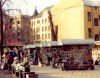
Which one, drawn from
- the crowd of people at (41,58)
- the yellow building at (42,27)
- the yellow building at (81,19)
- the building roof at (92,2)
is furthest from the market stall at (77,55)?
the yellow building at (42,27)

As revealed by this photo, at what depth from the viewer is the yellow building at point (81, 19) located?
6538 centimetres

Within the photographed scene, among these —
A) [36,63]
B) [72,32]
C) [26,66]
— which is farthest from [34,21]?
[26,66]

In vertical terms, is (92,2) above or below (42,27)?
above

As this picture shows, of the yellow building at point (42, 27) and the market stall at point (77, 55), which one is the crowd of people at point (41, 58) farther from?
the yellow building at point (42, 27)

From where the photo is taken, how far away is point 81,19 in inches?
2579

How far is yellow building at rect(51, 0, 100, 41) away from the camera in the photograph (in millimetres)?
65375

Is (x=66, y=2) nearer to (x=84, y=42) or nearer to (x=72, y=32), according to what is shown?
(x=72, y=32)

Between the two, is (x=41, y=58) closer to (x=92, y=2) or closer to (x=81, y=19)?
(x=81, y=19)

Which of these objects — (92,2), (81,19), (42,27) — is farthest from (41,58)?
(42,27)

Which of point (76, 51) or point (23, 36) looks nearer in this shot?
point (76, 51)

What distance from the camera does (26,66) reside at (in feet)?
62.8

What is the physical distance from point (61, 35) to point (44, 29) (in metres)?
31.1

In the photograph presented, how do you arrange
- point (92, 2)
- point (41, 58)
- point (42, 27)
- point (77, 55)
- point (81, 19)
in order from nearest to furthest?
point (77, 55)
point (41, 58)
point (81, 19)
point (92, 2)
point (42, 27)

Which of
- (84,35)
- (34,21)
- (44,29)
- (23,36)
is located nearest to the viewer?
(84,35)
